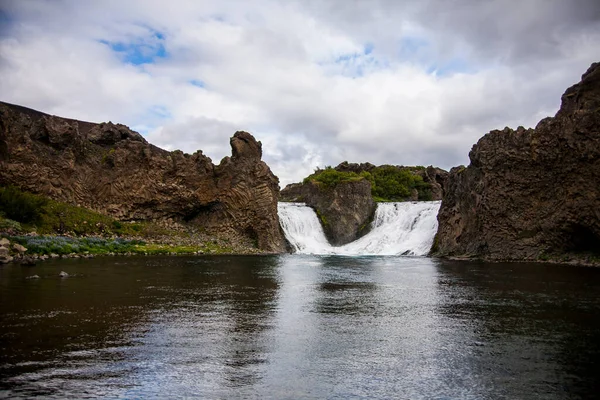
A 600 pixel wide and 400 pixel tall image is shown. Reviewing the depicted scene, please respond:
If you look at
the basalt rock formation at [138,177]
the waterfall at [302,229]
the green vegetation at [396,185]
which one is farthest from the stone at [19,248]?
the green vegetation at [396,185]

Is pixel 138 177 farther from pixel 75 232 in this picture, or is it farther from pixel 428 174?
pixel 428 174

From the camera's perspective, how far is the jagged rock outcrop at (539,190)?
54719mm

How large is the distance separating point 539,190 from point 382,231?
36126mm

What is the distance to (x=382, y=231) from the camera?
93.4 meters

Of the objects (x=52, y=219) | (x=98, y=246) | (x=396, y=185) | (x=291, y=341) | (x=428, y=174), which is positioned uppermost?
(x=428, y=174)

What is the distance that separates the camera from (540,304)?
25266mm

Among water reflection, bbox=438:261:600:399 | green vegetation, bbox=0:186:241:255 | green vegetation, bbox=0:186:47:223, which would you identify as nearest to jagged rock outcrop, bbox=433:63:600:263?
water reflection, bbox=438:261:600:399

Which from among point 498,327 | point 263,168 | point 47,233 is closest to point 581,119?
point 498,327

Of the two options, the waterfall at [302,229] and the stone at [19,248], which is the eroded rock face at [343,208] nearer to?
the waterfall at [302,229]

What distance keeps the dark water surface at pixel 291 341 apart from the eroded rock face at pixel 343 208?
65.0 metres

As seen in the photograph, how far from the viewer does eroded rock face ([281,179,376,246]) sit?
97.0m

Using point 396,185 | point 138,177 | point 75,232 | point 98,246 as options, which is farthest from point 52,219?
point 396,185

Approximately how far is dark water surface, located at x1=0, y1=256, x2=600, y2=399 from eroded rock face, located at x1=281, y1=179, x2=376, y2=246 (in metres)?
65.0

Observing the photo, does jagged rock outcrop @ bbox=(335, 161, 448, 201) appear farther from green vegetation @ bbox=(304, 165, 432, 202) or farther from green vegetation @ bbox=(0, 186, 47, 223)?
green vegetation @ bbox=(0, 186, 47, 223)
